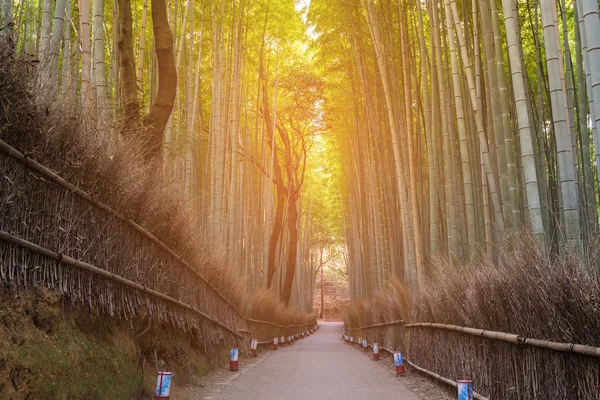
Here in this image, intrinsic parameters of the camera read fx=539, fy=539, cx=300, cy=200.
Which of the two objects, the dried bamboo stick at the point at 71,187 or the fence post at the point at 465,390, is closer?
the dried bamboo stick at the point at 71,187

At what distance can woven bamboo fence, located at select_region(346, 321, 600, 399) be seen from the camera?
6.80ft

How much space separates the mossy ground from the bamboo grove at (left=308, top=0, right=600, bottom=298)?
2256mm

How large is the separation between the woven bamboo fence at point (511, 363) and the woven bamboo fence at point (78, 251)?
2.13 m

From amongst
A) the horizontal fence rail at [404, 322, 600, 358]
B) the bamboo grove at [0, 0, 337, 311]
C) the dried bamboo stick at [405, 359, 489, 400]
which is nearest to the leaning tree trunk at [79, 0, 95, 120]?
the bamboo grove at [0, 0, 337, 311]

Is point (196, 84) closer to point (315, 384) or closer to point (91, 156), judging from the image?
point (315, 384)

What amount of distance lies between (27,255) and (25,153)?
43 cm

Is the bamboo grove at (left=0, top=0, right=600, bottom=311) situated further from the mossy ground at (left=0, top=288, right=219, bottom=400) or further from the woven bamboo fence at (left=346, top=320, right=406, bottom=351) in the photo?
the mossy ground at (left=0, top=288, right=219, bottom=400)

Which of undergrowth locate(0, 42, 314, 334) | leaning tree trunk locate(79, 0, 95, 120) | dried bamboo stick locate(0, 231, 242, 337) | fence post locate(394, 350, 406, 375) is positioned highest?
leaning tree trunk locate(79, 0, 95, 120)

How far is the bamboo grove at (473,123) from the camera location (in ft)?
10.6

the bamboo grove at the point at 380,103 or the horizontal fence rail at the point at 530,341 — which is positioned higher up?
the bamboo grove at the point at 380,103

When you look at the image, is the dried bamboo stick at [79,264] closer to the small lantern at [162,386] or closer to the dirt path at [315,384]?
the small lantern at [162,386]

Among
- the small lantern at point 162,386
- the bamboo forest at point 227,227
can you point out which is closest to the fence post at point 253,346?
the bamboo forest at point 227,227

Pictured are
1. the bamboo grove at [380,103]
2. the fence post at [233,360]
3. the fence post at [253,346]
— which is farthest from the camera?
the fence post at [253,346]

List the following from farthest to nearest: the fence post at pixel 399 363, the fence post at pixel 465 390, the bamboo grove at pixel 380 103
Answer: the fence post at pixel 399 363, the bamboo grove at pixel 380 103, the fence post at pixel 465 390
